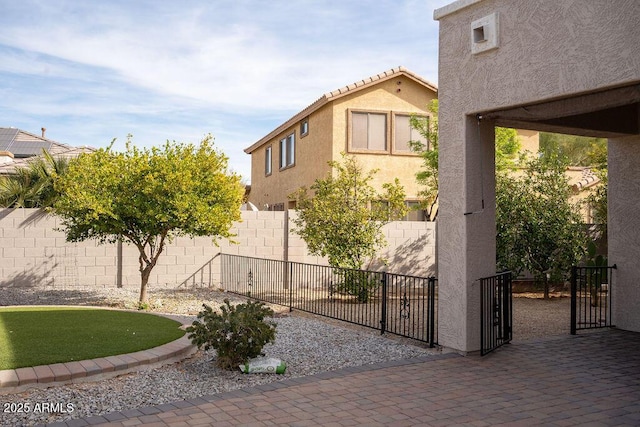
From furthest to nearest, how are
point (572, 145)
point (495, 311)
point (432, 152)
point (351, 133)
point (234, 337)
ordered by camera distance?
1. point (572, 145)
2. point (351, 133)
3. point (432, 152)
4. point (495, 311)
5. point (234, 337)

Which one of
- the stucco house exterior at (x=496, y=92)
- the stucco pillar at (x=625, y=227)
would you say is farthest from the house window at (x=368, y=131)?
the stucco house exterior at (x=496, y=92)

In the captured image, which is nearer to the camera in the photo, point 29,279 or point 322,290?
point 29,279

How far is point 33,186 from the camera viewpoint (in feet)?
53.9

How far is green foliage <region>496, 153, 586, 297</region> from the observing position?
599 inches

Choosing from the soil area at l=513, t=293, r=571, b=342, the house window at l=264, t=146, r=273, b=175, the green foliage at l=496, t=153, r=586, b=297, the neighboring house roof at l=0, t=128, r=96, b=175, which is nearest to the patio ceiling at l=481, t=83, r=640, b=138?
the soil area at l=513, t=293, r=571, b=342

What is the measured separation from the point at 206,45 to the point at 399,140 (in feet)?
23.2

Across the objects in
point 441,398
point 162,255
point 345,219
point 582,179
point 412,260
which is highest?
point 582,179

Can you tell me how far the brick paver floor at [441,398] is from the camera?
5.65 metres

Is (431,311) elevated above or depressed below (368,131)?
below

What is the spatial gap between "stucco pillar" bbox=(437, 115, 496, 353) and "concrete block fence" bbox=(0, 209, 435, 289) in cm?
683

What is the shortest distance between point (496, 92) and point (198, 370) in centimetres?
521

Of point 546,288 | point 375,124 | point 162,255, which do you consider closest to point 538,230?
point 546,288

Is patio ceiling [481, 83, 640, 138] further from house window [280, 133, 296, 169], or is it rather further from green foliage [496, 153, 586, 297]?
house window [280, 133, 296, 169]

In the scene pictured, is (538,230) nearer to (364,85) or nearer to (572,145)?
(364,85)
